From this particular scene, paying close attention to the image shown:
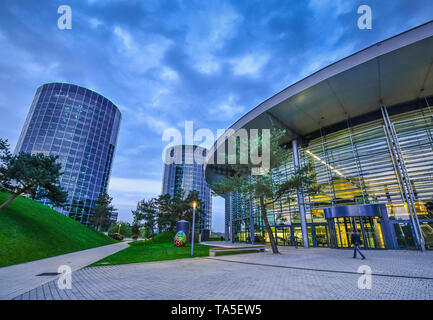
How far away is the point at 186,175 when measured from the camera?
11944 cm

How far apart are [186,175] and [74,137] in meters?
61.2

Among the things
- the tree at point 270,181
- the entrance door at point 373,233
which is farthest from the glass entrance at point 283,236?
the tree at point 270,181

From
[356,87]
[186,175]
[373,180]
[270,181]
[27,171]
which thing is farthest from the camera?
[186,175]

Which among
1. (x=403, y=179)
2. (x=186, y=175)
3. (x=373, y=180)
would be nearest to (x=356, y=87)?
(x=373, y=180)

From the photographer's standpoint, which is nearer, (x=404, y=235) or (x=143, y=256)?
(x=143, y=256)

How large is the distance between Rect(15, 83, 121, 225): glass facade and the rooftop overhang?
254ft

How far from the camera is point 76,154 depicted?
75.6m

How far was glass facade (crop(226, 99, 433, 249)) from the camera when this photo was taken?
16.0 meters

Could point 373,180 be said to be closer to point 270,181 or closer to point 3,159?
point 270,181

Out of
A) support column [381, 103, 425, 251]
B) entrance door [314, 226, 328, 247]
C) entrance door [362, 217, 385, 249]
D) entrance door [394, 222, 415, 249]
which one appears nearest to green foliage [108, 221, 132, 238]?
entrance door [314, 226, 328, 247]

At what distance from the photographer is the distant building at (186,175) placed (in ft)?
386

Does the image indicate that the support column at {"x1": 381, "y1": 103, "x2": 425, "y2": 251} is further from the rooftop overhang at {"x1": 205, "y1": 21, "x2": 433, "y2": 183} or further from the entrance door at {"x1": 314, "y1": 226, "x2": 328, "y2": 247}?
the entrance door at {"x1": 314, "y1": 226, "x2": 328, "y2": 247}

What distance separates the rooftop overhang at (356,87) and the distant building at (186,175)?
9471cm

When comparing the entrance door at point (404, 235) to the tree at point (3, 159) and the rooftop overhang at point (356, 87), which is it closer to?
the rooftop overhang at point (356, 87)
